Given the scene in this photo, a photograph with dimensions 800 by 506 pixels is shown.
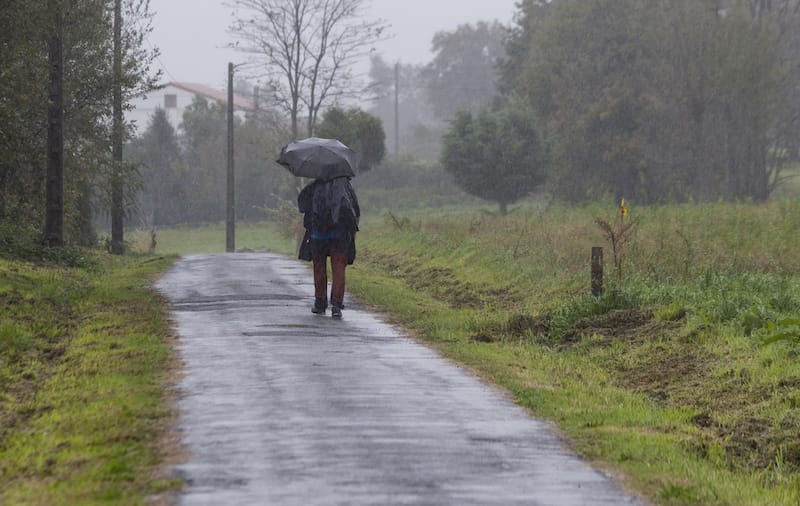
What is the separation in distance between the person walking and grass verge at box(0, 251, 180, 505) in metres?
2.10

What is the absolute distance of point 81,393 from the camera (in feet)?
32.3

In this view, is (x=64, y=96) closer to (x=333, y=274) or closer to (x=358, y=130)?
(x=333, y=274)

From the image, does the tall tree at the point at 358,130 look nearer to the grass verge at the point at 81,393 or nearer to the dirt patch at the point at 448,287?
the dirt patch at the point at 448,287

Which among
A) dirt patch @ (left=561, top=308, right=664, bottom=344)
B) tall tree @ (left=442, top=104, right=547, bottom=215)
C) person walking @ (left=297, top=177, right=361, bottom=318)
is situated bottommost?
dirt patch @ (left=561, top=308, right=664, bottom=344)

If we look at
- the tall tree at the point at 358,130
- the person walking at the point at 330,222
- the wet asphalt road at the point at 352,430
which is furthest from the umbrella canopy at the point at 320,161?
the tall tree at the point at 358,130

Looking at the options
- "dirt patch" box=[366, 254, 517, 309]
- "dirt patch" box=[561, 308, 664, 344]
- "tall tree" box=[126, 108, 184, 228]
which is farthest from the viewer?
"tall tree" box=[126, 108, 184, 228]

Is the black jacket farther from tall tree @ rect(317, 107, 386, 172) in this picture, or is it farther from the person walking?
tall tree @ rect(317, 107, 386, 172)

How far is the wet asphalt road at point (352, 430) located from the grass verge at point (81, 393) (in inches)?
11.7

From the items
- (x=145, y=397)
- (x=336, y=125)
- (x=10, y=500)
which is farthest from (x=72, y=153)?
(x=336, y=125)

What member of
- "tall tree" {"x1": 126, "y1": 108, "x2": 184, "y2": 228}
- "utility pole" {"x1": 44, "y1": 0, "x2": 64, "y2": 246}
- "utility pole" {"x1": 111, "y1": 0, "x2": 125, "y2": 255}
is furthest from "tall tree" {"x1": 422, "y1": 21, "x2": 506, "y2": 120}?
"utility pole" {"x1": 44, "y1": 0, "x2": 64, "y2": 246}

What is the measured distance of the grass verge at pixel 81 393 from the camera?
685cm

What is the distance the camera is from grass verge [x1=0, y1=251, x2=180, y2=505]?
6.85m

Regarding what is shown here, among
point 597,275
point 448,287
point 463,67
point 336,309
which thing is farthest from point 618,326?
point 463,67

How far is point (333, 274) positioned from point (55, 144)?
12930 mm
